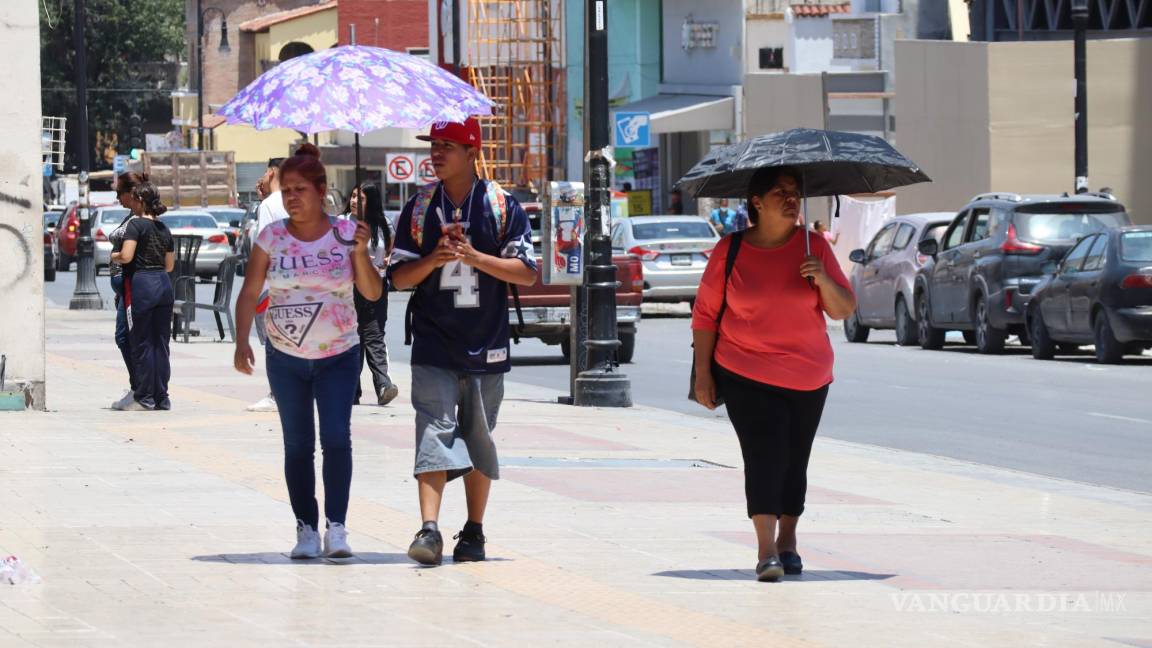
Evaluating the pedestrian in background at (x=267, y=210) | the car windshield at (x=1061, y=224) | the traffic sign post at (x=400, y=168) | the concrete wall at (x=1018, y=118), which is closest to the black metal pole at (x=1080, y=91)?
the car windshield at (x=1061, y=224)

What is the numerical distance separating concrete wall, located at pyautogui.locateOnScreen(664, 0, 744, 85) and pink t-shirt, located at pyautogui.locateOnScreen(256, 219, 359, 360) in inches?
1605

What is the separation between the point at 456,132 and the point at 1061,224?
17.9m

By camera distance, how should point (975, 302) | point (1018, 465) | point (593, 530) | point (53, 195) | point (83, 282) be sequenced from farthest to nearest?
point (53, 195) < point (83, 282) < point (975, 302) < point (1018, 465) < point (593, 530)

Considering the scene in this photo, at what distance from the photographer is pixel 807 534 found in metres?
10.0

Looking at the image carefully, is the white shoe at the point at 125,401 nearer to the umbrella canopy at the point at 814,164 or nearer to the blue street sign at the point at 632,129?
the umbrella canopy at the point at 814,164

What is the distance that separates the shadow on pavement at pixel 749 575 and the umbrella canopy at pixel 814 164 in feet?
5.27

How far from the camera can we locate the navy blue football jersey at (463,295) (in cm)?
867

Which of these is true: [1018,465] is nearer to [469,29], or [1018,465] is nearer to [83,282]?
[83,282]

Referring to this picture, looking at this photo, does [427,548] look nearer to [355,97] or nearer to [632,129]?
[355,97]

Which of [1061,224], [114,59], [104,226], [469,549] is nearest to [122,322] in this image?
[469,549]

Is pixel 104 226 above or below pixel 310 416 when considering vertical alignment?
above

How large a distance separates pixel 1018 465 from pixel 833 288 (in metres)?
5.94

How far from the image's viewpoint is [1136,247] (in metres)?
22.9

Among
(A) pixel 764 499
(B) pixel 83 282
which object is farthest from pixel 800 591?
(B) pixel 83 282
